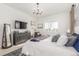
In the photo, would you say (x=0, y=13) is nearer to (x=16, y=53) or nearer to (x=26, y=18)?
A: (x=26, y=18)

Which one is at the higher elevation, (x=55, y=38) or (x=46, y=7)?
(x=46, y=7)

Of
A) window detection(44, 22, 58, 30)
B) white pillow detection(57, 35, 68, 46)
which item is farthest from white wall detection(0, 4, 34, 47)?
white pillow detection(57, 35, 68, 46)

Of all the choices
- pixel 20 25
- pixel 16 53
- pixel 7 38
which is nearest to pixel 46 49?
pixel 16 53

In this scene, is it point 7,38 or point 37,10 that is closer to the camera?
point 37,10

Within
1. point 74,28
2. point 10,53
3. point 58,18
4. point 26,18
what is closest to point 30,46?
point 10,53

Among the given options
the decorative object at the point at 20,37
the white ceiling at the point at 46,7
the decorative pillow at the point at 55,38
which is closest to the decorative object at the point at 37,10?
the white ceiling at the point at 46,7

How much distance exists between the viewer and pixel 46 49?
2.01 metres

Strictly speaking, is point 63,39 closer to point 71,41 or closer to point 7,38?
point 71,41

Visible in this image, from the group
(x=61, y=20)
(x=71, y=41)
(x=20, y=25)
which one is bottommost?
(x=71, y=41)

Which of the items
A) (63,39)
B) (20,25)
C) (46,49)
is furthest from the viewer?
(20,25)

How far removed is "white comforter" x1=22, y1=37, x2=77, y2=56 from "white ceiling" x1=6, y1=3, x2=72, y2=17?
57cm

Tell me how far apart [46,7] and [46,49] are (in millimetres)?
810

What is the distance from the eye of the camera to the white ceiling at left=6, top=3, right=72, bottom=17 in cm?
205

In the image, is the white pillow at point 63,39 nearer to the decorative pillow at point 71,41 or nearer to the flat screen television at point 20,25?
the decorative pillow at point 71,41
